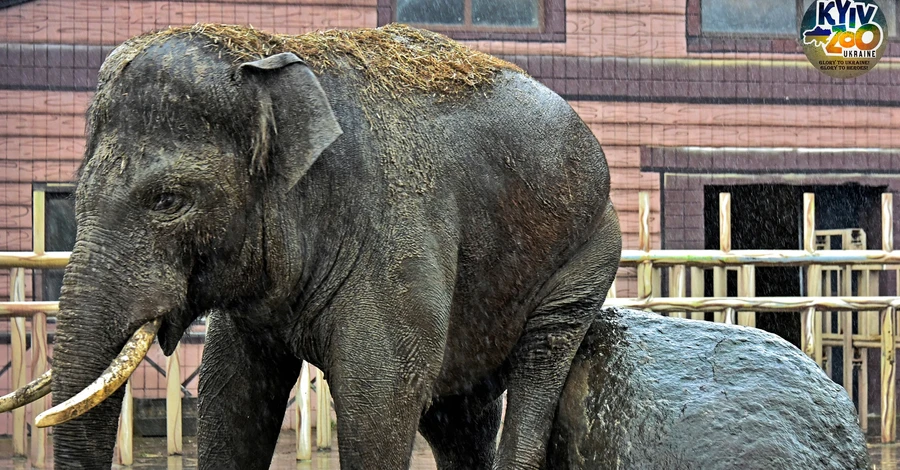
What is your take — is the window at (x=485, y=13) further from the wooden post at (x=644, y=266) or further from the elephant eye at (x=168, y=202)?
the elephant eye at (x=168, y=202)

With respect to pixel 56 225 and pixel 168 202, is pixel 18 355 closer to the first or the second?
pixel 56 225

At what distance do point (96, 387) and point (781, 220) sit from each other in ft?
40.0

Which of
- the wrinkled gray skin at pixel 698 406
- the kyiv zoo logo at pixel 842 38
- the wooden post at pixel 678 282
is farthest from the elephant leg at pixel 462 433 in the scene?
the kyiv zoo logo at pixel 842 38

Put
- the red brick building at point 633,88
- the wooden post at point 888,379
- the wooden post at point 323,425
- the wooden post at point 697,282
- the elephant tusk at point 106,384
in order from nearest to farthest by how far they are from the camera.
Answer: the elephant tusk at point 106,384 < the wooden post at point 323,425 < the wooden post at point 888,379 < the wooden post at point 697,282 < the red brick building at point 633,88

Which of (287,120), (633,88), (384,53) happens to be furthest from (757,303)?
(287,120)

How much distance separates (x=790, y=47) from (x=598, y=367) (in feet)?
28.9

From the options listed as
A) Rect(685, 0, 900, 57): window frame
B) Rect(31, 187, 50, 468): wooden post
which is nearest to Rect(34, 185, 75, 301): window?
Rect(31, 187, 50, 468): wooden post

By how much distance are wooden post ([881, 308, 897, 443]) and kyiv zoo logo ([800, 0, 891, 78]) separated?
9.84 feet

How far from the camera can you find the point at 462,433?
4.77m

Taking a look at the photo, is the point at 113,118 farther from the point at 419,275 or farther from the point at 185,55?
the point at 419,275

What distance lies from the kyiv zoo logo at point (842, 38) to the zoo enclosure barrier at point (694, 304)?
2300 mm

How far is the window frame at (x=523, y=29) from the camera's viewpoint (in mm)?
11781

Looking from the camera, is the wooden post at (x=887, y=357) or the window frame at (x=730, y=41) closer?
the wooden post at (x=887, y=357)

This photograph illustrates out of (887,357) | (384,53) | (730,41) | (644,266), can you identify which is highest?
(730,41)
